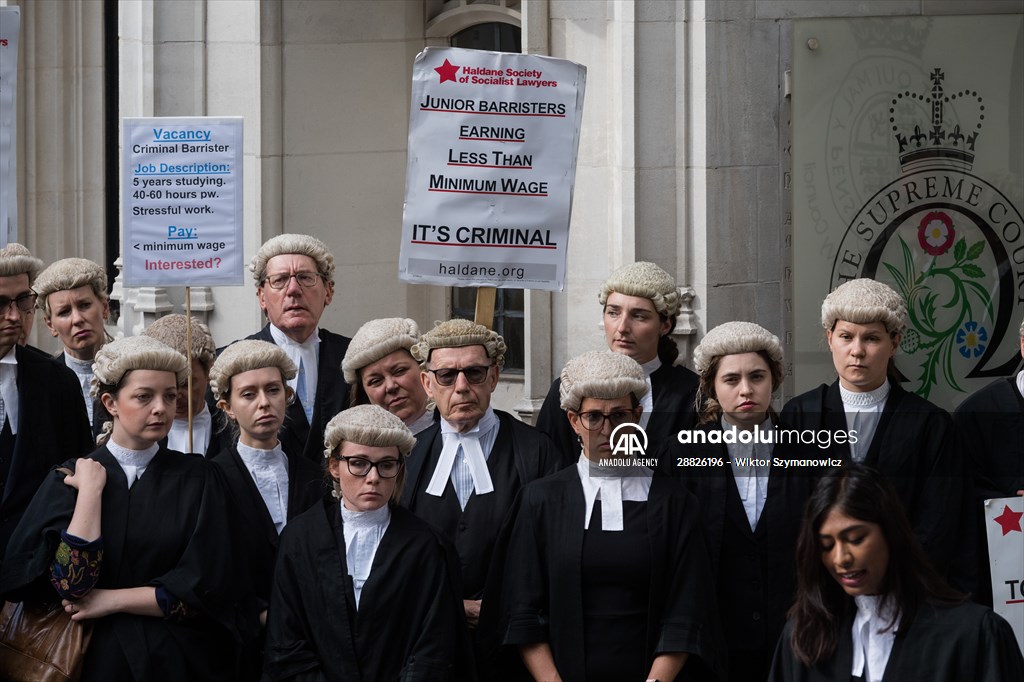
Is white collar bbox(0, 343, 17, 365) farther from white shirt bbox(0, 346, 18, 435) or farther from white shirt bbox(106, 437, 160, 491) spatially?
white shirt bbox(106, 437, 160, 491)

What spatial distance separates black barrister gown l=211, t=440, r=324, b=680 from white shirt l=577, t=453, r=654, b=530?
1.09m

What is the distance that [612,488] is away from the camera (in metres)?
5.82

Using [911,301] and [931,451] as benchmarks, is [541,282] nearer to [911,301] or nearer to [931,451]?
[931,451]

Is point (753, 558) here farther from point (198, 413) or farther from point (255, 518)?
point (198, 413)

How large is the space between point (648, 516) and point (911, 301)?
4209 millimetres

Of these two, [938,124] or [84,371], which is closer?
[84,371]

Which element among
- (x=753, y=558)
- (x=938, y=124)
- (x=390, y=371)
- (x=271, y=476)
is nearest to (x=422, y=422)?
(x=390, y=371)

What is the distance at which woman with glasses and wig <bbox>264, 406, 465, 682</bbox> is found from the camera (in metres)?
5.71

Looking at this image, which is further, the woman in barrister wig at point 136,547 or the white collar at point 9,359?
the white collar at point 9,359

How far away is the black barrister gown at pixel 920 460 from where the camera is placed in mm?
6062

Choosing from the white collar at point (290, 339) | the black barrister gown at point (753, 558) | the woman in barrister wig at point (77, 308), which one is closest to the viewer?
the black barrister gown at point (753, 558)

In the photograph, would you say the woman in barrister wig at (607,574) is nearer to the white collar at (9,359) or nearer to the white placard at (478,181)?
the white placard at (478,181)

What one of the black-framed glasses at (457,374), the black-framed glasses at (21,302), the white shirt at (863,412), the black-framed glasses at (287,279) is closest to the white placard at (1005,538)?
the white shirt at (863,412)

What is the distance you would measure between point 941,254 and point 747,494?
3.87m
